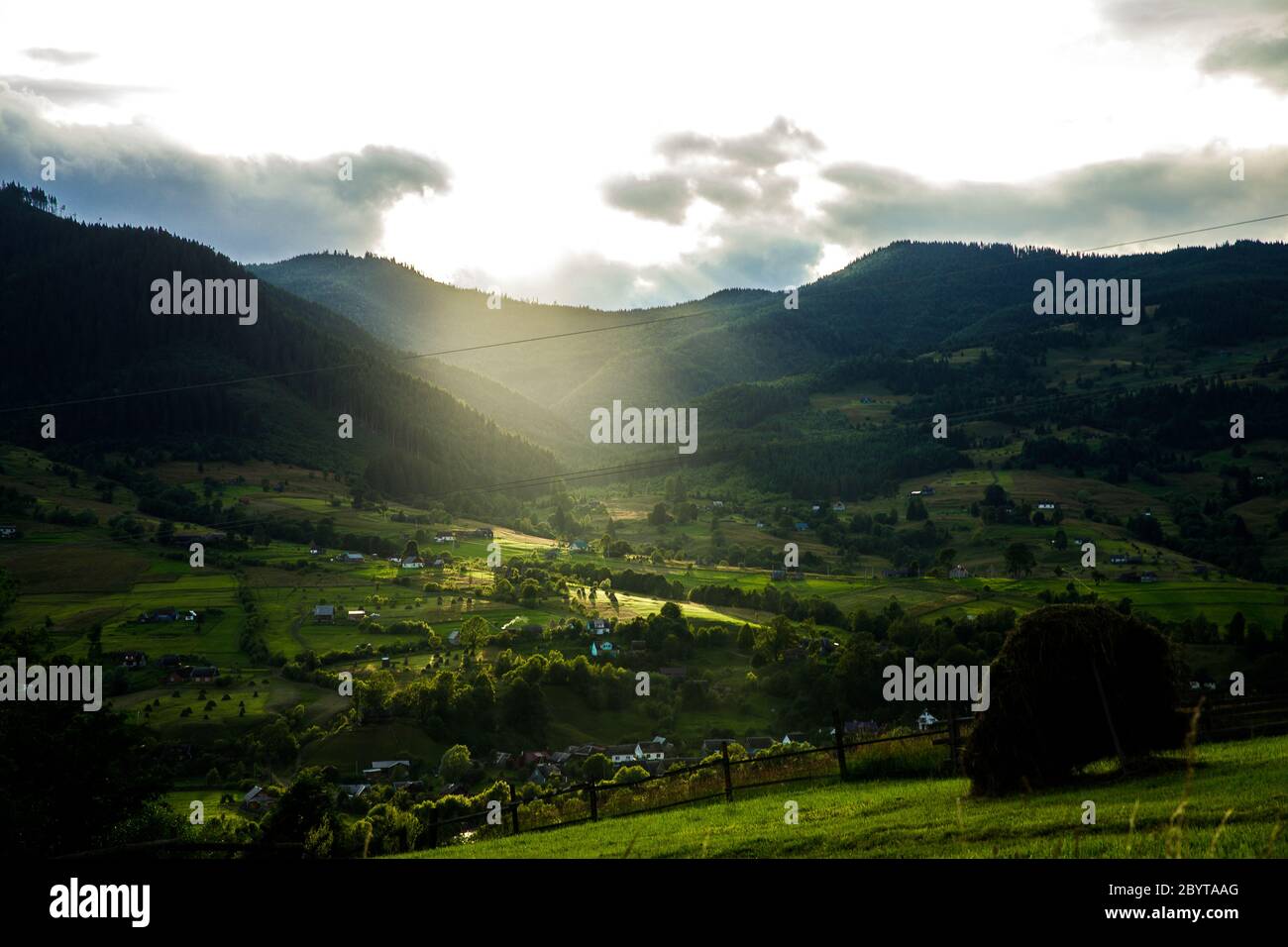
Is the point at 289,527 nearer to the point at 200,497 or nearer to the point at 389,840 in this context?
the point at 200,497

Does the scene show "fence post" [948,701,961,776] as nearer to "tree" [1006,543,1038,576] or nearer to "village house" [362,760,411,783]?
"village house" [362,760,411,783]

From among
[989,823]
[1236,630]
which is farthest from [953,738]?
[1236,630]

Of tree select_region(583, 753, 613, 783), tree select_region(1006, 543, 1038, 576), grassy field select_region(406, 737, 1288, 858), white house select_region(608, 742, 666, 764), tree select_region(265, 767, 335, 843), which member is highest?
grassy field select_region(406, 737, 1288, 858)

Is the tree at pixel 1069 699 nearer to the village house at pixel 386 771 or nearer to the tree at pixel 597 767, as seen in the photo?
the tree at pixel 597 767

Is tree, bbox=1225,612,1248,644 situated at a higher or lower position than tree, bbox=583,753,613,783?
higher

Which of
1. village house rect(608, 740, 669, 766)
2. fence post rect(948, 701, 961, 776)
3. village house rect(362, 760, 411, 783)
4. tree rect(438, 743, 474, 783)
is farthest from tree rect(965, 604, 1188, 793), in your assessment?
village house rect(362, 760, 411, 783)

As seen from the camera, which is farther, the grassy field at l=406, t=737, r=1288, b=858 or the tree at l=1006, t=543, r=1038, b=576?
the tree at l=1006, t=543, r=1038, b=576

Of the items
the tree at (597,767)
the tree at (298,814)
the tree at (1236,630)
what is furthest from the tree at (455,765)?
the tree at (1236,630)
